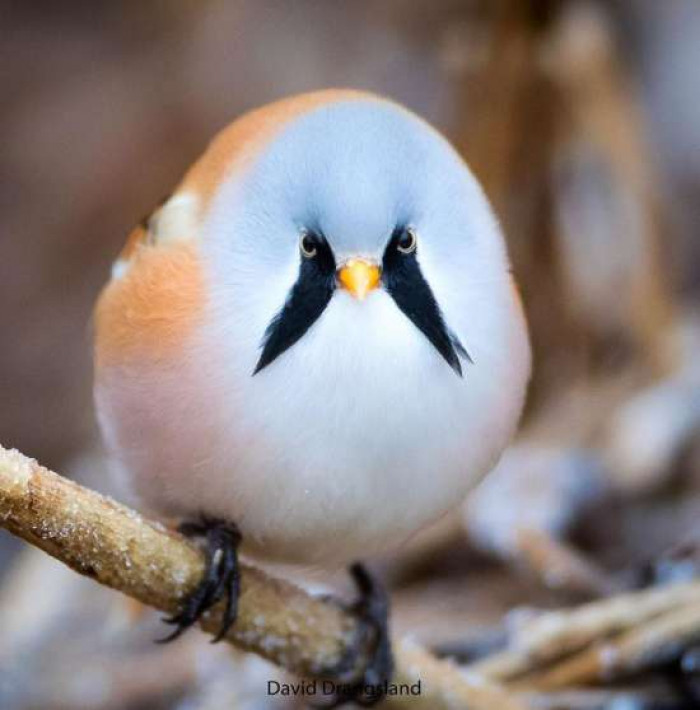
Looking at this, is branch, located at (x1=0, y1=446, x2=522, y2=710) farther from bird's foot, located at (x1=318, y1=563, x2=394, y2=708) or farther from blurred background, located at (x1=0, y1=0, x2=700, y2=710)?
blurred background, located at (x1=0, y1=0, x2=700, y2=710)

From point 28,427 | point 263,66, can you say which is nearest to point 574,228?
point 263,66

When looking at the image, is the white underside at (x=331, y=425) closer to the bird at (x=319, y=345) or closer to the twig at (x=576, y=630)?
the bird at (x=319, y=345)

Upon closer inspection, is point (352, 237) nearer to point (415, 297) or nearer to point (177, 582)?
point (415, 297)

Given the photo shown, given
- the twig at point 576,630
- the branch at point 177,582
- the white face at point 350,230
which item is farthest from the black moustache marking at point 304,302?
the twig at point 576,630

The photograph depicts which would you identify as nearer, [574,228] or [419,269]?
[419,269]

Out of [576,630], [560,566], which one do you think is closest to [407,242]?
[576,630]

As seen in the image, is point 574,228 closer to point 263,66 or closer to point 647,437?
point 647,437
